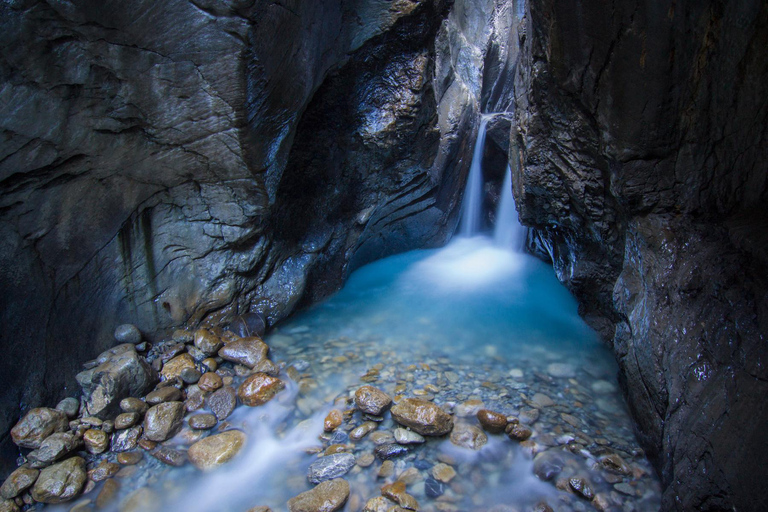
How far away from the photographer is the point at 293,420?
132 inches

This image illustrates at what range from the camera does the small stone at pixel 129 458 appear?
9.45 feet

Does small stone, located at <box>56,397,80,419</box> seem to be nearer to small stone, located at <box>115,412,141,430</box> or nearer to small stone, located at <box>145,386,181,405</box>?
small stone, located at <box>115,412,141,430</box>

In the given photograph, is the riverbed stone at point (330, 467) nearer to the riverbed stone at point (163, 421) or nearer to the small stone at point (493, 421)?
the small stone at point (493, 421)

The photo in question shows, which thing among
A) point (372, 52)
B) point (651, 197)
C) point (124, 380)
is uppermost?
point (372, 52)

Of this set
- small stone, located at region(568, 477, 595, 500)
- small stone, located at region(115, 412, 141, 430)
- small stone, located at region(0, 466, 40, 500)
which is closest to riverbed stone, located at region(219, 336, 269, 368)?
small stone, located at region(115, 412, 141, 430)

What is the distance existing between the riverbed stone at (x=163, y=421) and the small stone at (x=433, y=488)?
207 cm

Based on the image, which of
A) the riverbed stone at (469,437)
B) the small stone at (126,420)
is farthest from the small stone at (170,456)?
the riverbed stone at (469,437)

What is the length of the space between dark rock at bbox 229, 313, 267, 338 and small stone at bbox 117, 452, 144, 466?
1.70m

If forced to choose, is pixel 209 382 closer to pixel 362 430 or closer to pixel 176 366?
pixel 176 366

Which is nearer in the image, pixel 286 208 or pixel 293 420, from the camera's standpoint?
pixel 293 420

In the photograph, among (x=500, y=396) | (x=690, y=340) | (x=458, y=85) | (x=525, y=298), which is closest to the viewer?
(x=690, y=340)

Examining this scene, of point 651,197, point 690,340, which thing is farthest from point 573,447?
point 651,197

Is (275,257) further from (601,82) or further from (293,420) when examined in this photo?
(601,82)

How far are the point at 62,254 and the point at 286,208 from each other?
94.9 inches
